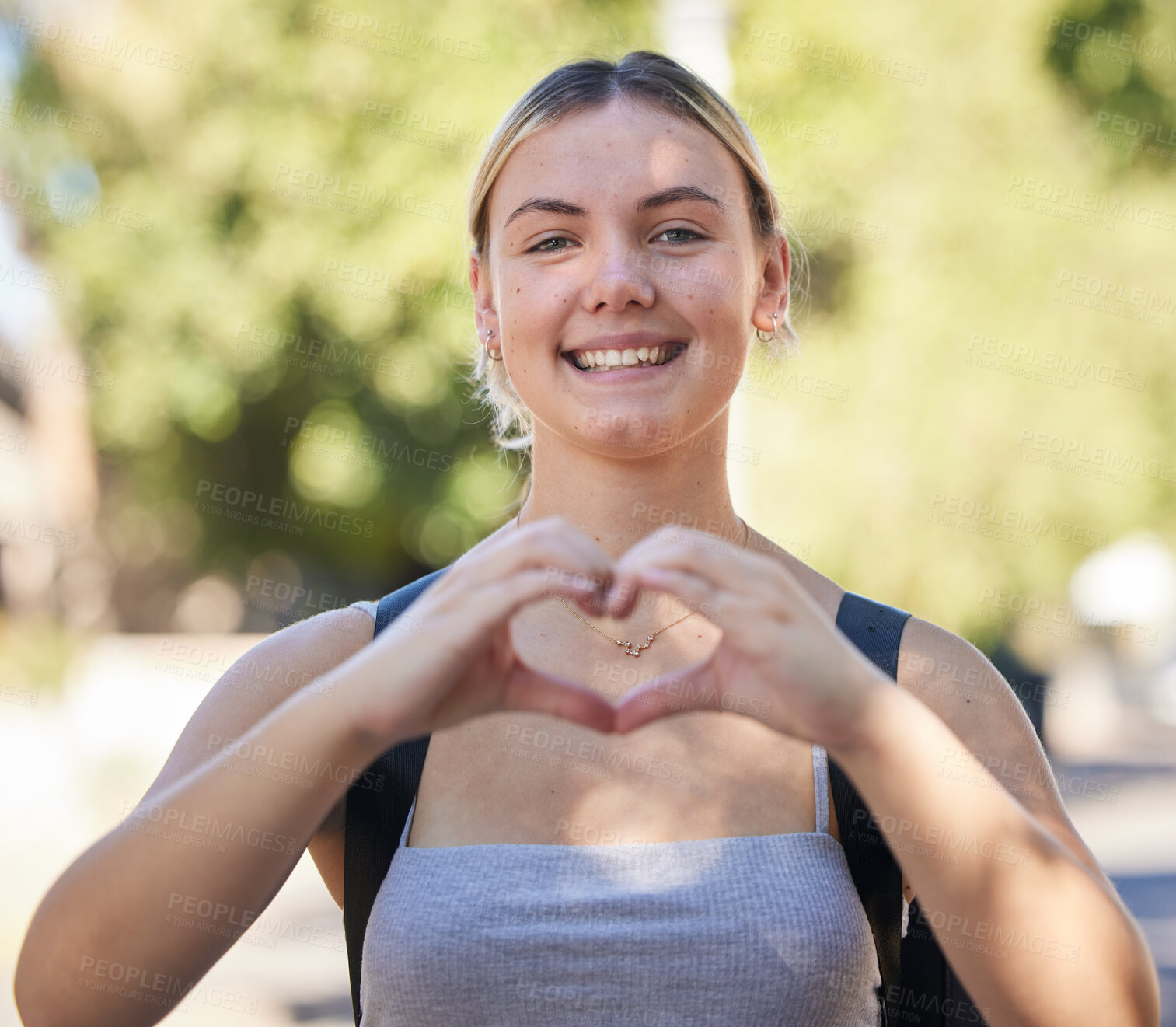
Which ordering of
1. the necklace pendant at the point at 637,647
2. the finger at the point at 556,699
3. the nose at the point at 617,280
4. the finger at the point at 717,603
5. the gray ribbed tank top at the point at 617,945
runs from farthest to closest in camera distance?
the necklace pendant at the point at 637,647
the nose at the point at 617,280
the gray ribbed tank top at the point at 617,945
the finger at the point at 556,699
the finger at the point at 717,603

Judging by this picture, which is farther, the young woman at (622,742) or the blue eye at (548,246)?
the blue eye at (548,246)

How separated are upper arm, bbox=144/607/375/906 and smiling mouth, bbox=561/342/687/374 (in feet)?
1.96

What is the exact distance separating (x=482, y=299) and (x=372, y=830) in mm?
1081

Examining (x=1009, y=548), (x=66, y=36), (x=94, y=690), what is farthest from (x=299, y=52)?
(x=1009, y=548)

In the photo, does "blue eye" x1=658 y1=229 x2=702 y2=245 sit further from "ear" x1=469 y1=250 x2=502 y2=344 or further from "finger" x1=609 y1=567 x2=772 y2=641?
"finger" x1=609 y1=567 x2=772 y2=641

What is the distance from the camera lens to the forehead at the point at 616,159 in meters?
2.11

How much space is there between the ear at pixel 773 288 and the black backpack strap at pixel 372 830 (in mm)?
1037

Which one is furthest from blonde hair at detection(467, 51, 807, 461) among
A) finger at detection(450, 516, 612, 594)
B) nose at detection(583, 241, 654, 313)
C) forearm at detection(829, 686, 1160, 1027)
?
forearm at detection(829, 686, 1160, 1027)

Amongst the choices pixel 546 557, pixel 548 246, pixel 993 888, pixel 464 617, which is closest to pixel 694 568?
pixel 546 557

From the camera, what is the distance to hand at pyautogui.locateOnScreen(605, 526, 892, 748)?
1453mm

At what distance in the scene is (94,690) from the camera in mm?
11891

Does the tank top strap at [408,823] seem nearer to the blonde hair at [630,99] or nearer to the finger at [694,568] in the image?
the finger at [694,568]

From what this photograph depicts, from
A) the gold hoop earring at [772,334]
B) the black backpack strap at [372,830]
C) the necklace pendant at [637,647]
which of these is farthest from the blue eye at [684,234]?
the black backpack strap at [372,830]

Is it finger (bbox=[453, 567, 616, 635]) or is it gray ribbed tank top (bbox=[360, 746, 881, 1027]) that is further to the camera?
gray ribbed tank top (bbox=[360, 746, 881, 1027])
